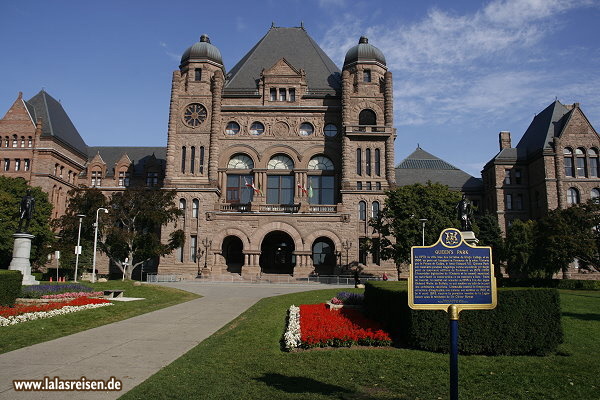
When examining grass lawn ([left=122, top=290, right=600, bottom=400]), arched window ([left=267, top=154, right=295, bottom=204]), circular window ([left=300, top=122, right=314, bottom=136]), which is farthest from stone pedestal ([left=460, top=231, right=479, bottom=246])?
circular window ([left=300, top=122, right=314, bottom=136])

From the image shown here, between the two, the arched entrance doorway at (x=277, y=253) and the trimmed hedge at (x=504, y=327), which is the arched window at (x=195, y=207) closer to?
the arched entrance doorway at (x=277, y=253)

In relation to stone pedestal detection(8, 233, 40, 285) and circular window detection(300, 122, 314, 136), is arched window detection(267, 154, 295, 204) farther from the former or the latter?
stone pedestal detection(8, 233, 40, 285)

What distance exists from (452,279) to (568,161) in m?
59.4

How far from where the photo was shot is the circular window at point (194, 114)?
5741cm

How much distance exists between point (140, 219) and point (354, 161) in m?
25.4

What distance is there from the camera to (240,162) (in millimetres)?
58688

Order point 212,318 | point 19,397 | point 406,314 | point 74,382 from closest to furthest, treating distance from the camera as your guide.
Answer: point 19,397, point 74,382, point 406,314, point 212,318

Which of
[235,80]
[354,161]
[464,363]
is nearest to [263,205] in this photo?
[354,161]

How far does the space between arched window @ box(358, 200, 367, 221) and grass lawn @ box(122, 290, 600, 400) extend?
3933 centimetres

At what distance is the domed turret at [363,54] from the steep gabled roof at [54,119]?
132 ft

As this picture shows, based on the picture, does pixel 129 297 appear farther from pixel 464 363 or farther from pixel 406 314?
pixel 464 363

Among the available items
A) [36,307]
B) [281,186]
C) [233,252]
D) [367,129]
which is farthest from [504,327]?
[281,186]

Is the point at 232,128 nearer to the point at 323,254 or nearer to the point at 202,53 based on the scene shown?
the point at 202,53

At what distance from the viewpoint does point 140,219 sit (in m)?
47.0
